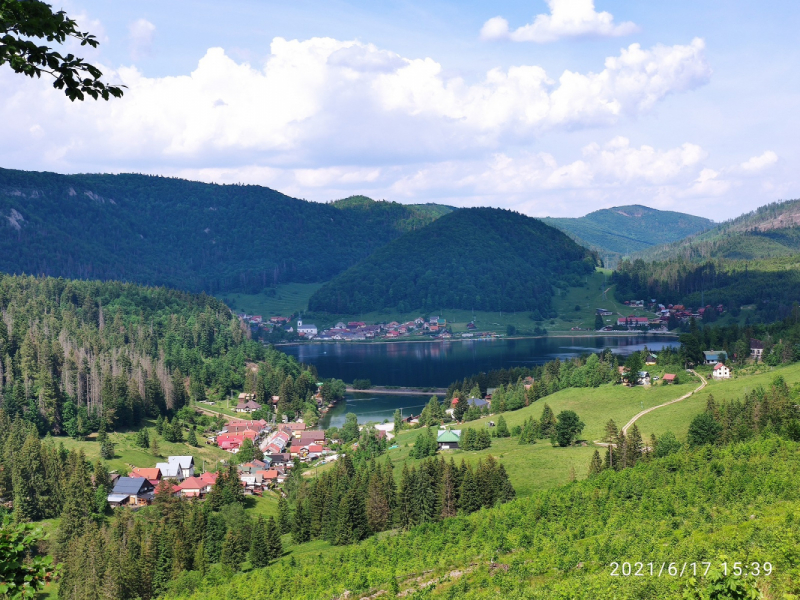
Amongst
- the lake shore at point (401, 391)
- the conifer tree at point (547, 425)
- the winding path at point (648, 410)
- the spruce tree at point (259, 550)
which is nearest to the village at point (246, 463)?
the spruce tree at point (259, 550)

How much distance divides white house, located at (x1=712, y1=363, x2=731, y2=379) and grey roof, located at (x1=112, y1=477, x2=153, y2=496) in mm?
72539

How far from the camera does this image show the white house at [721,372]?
104 meters

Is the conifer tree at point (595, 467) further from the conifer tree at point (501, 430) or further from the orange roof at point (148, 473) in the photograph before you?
the orange roof at point (148, 473)

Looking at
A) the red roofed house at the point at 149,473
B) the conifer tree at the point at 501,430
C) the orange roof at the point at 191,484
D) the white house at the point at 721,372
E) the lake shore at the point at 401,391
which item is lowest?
the orange roof at the point at 191,484

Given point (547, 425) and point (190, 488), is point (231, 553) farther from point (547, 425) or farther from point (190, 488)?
point (547, 425)

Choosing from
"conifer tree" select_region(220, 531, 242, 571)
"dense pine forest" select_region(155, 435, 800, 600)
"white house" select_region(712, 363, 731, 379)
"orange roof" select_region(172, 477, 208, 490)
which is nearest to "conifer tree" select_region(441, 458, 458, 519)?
"dense pine forest" select_region(155, 435, 800, 600)

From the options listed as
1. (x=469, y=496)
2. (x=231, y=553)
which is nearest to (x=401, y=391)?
(x=469, y=496)

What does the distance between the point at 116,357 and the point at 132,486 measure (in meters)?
57.6

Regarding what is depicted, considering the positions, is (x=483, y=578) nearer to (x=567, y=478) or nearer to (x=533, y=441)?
(x=567, y=478)

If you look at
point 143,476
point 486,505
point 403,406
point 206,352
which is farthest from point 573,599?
point 206,352

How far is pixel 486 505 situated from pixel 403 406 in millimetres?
70612

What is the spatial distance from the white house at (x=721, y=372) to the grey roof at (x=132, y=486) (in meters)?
72.5

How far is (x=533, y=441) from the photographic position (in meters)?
84.9

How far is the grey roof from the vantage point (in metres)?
75.7
